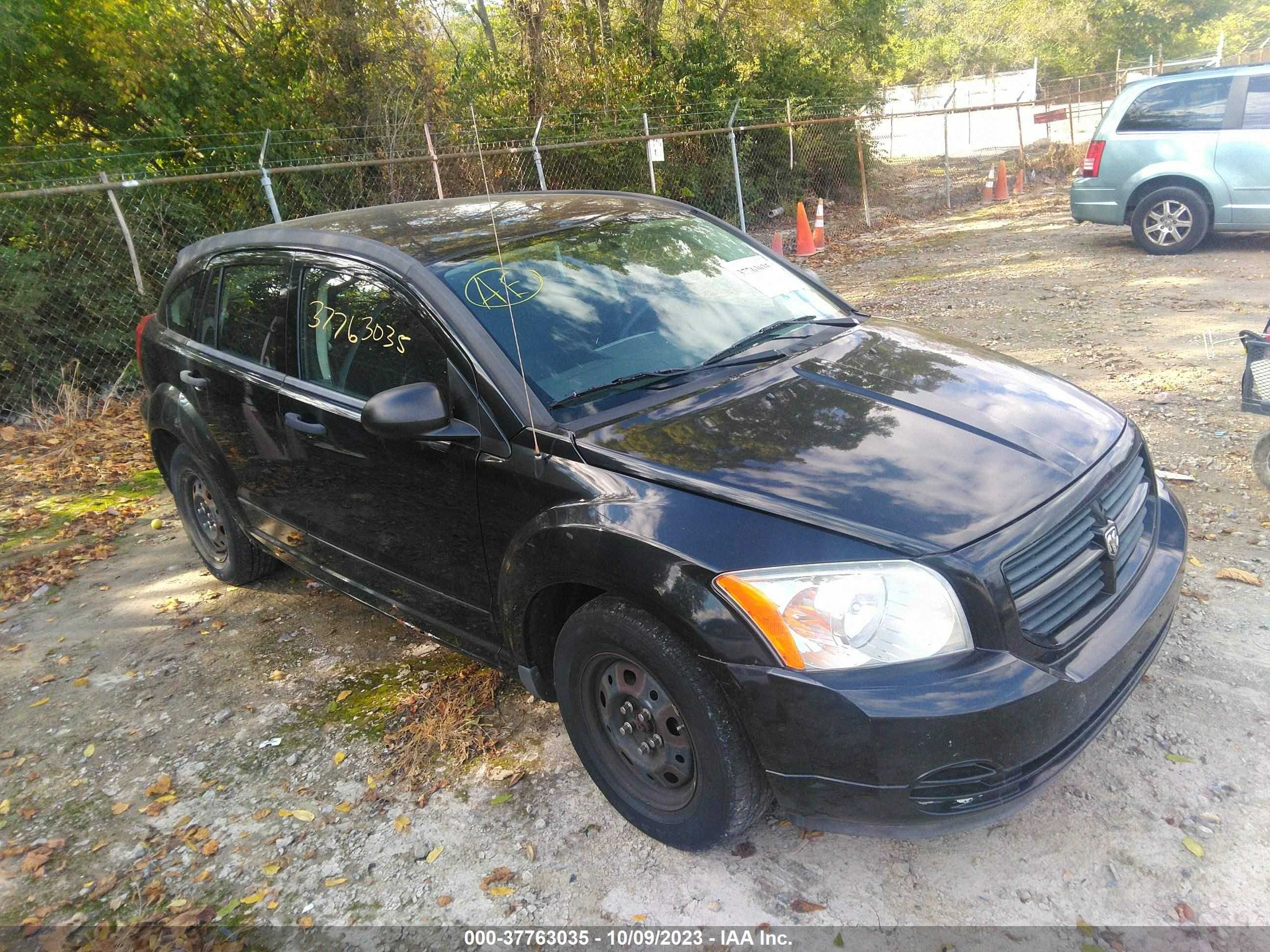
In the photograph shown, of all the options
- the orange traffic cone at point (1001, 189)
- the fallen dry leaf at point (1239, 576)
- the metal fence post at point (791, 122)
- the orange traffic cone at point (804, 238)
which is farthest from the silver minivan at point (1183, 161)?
the orange traffic cone at point (1001, 189)

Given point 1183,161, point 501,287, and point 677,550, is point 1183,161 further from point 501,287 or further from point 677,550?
point 677,550

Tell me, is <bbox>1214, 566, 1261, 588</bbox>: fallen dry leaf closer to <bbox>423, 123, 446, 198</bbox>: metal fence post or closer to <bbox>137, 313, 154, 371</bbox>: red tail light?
<bbox>137, 313, 154, 371</bbox>: red tail light

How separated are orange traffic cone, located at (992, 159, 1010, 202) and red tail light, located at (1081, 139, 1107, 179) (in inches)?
299

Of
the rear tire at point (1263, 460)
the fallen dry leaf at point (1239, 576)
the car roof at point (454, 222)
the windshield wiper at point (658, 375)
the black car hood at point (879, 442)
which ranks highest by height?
the car roof at point (454, 222)

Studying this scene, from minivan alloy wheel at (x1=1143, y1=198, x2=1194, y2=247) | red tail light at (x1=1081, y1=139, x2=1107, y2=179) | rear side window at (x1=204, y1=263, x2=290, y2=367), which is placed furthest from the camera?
red tail light at (x1=1081, y1=139, x2=1107, y2=179)

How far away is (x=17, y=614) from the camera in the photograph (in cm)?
479

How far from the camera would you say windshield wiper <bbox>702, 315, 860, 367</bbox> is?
3.19 m

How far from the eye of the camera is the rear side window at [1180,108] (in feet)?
30.8

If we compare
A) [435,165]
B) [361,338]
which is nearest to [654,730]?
[361,338]

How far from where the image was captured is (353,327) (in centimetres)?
331

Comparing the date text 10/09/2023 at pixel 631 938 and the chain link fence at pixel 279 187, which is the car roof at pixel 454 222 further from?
the chain link fence at pixel 279 187

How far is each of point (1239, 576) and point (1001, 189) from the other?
51.8 ft

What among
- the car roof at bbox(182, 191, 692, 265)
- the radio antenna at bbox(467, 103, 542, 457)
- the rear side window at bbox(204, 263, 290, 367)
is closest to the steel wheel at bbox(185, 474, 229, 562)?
the rear side window at bbox(204, 263, 290, 367)

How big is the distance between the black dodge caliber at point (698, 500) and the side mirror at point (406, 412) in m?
0.01
